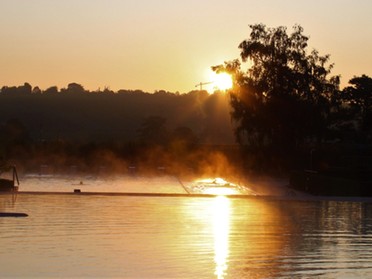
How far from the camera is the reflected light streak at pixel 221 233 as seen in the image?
13.0 meters

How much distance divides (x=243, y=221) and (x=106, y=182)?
60.2ft

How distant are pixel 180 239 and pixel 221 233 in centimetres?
156

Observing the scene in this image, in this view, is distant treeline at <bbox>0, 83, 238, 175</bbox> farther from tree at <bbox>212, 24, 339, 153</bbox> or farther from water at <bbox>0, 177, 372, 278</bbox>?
water at <bbox>0, 177, 372, 278</bbox>

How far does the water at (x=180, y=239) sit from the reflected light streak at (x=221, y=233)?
0.02 m

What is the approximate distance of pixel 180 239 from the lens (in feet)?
53.7

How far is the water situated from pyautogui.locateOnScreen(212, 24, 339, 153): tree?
27.7 m

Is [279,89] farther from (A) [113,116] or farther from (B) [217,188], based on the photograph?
(A) [113,116]

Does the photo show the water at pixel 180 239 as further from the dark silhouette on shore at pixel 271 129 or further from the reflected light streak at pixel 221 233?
the dark silhouette on shore at pixel 271 129

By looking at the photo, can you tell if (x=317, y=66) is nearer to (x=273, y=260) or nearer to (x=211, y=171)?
(x=211, y=171)

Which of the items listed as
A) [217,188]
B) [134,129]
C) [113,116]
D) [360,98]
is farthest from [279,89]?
[113,116]

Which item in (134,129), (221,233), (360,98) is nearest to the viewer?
(221,233)

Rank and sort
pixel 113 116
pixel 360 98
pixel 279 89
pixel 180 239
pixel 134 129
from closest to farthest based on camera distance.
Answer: pixel 180 239
pixel 279 89
pixel 360 98
pixel 134 129
pixel 113 116

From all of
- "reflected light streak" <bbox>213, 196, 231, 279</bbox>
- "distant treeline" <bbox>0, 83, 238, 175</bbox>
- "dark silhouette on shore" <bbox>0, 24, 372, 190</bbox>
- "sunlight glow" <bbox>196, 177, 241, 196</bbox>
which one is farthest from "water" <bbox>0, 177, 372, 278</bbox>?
"distant treeline" <bbox>0, 83, 238, 175</bbox>

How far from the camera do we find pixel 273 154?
54812 mm
